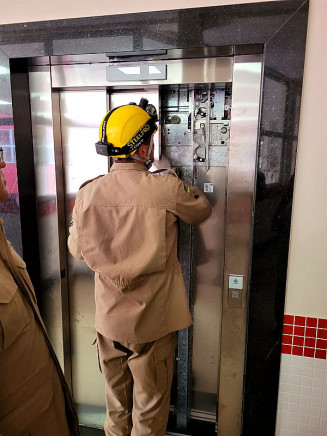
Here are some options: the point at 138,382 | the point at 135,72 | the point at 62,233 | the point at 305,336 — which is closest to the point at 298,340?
the point at 305,336

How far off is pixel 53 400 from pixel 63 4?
186 centimetres

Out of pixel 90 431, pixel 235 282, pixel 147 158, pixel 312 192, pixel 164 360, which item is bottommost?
pixel 90 431

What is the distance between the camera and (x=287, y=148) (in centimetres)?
156

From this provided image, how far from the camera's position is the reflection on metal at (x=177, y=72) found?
5.65 feet

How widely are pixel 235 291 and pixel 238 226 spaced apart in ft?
1.22

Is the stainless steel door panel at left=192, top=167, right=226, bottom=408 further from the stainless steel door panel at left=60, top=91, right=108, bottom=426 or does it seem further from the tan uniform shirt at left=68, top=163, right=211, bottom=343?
the stainless steel door panel at left=60, top=91, right=108, bottom=426

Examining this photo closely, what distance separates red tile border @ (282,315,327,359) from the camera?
5.50 ft

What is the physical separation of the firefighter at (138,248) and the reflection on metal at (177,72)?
0.66 ft

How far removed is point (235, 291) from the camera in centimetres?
192

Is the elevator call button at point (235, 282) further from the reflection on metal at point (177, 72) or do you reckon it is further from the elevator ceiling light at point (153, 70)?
the elevator ceiling light at point (153, 70)

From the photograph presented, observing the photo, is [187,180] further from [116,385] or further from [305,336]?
[116,385]

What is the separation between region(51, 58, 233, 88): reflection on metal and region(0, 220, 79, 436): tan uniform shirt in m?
1.00

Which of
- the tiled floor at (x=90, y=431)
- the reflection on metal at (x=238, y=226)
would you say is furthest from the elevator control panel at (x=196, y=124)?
the tiled floor at (x=90, y=431)

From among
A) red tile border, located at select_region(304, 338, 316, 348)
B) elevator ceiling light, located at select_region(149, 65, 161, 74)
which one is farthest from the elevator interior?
red tile border, located at select_region(304, 338, 316, 348)
